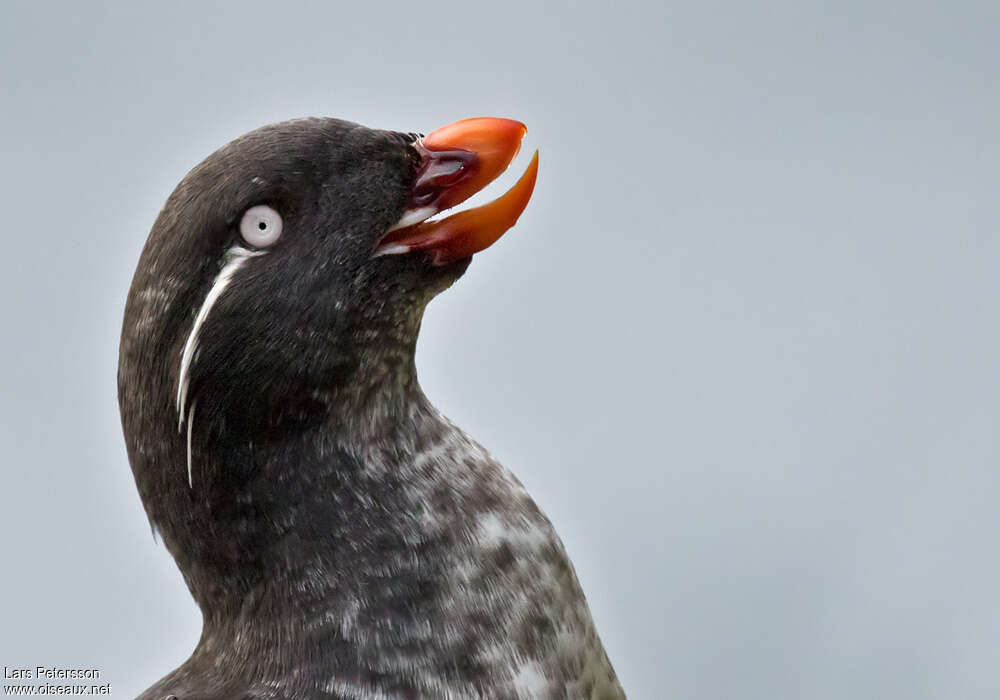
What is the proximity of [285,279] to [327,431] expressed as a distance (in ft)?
0.60

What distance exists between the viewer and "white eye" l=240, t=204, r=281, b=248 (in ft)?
4.85

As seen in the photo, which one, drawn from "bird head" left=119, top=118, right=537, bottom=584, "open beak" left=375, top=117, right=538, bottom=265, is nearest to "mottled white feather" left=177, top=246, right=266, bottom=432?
"bird head" left=119, top=118, right=537, bottom=584

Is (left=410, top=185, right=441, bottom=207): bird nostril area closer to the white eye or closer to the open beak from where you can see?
the open beak

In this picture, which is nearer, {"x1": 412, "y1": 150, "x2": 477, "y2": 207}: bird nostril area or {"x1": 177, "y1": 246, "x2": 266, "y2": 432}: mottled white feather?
{"x1": 177, "y1": 246, "x2": 266, "y2": 432}: mottled white feather

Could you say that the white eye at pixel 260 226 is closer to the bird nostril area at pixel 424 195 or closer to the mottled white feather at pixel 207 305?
the mottled white feather at pixel 207 305

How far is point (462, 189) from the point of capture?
1568 millimetres

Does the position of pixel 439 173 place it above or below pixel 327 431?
above

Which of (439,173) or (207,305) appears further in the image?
(439,173)

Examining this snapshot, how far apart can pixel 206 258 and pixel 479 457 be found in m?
0.42

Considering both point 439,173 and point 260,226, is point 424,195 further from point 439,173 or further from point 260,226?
point 260,226

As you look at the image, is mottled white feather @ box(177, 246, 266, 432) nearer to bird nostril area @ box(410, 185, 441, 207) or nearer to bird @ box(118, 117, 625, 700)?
bird @ box(118, 117, 625, 700)

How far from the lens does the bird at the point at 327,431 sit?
58.2 inches

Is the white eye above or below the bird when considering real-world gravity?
above

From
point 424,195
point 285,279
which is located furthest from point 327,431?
point 424,195
